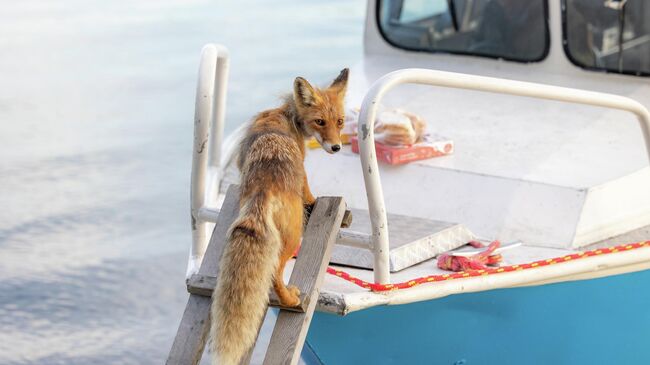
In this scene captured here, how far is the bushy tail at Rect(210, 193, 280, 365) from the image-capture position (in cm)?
315

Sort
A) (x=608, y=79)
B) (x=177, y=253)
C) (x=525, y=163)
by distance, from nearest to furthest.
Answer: (x=525, y=163) → (x=608, y=79) → (x=177, y=253)

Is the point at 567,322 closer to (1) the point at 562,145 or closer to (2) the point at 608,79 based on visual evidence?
(1) the point at 562,145

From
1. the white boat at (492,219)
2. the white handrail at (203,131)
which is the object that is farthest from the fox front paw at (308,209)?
the white handrail at (203,131)

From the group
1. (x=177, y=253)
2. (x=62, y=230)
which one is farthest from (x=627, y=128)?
(x=62, y=230)

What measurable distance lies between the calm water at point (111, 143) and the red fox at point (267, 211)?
120 inches

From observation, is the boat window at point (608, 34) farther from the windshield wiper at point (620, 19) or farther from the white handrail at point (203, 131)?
the white handrail at point (203, 131)

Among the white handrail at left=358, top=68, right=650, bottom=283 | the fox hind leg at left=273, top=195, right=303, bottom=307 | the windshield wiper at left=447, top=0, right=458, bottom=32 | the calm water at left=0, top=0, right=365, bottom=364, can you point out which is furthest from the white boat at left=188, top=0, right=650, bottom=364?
the calm water at left=0, top=0, right=365, bottom=364

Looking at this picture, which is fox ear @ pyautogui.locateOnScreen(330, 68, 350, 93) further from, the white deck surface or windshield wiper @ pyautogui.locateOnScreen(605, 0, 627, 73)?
windshield wiper @ pyautogui.locateOnScreen(605, 0, 627, 73)

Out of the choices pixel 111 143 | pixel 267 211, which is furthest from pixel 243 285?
pixel 111 143

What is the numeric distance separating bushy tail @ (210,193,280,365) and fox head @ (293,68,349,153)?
0.34 m

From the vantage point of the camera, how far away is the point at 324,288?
3686 mm

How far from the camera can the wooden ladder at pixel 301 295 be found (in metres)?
3.38

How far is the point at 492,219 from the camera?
4.36m

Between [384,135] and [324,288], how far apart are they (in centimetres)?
105
